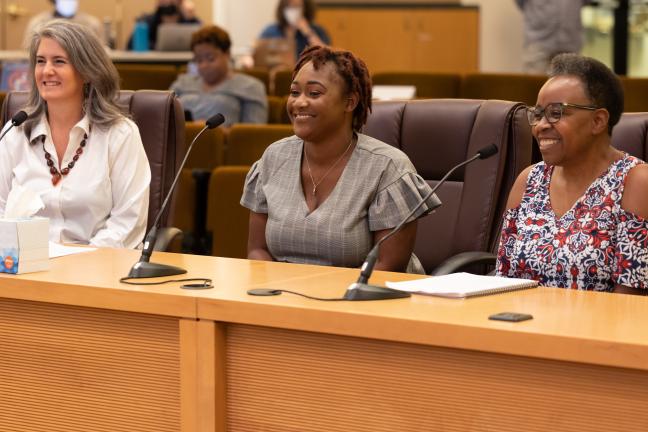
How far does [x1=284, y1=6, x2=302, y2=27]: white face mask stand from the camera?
7988 mm

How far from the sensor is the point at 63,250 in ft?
9.39

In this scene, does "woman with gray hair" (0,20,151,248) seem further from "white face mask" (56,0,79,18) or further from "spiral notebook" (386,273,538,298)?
"white face mask" (56,0,79,18)

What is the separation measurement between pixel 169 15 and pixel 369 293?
7.74 meters

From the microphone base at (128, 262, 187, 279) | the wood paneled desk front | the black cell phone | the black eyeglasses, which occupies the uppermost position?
the black eyeglasses

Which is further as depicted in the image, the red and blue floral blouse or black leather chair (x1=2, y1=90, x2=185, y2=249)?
black leather chair (x1=2, y1=90, x2=185, y2=249)

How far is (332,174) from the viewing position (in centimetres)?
308

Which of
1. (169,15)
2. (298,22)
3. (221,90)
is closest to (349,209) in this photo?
(221,90)

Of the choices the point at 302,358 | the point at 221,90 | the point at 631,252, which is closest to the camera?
the point at 302,358

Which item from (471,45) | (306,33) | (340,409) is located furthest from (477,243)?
(471,45)

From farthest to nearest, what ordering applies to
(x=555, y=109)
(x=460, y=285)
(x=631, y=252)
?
(x=555, y=109), (x=631, y=252), (x=460, y=285)

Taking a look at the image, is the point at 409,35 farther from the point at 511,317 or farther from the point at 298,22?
the point at 511,317

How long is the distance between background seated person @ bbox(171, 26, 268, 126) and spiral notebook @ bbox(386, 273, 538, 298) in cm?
409

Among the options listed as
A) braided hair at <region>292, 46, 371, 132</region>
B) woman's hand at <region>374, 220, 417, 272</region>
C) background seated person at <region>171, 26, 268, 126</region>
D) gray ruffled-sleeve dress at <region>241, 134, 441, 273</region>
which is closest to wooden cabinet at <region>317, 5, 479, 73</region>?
background seated person at <region>171, 26, 268, 126</region>

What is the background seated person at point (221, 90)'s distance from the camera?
6418mm
